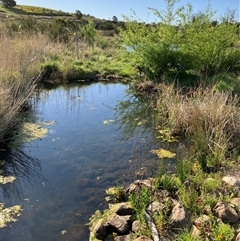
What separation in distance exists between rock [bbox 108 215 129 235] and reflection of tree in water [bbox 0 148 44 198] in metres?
1.60

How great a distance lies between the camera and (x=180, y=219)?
3.41 m

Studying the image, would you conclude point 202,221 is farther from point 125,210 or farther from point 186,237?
point 125,210

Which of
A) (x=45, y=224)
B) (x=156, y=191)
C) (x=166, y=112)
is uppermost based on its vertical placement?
(x=166, y=112)

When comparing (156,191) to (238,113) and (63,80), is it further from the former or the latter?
(63,80)

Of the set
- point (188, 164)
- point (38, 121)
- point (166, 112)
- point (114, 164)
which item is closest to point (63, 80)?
point (38, 121)

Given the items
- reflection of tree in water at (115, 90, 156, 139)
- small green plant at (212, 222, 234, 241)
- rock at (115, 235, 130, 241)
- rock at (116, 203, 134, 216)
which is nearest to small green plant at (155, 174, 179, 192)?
rock at (116, 203, 134, 216)

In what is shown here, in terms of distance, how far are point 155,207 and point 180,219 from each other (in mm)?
366

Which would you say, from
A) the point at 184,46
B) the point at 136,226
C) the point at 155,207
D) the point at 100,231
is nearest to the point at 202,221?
the point at 155,207

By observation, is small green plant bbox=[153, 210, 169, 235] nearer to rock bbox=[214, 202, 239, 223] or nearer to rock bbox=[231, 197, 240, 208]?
rock bbox=[214, 202, 239, 223]

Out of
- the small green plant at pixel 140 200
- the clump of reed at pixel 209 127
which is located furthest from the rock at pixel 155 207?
the clump of reed at pixel 209 127

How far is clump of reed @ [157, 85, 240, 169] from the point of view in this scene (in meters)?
5.05

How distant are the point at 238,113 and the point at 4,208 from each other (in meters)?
4.36

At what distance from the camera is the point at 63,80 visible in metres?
12.8

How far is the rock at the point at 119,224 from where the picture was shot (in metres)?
3.54
